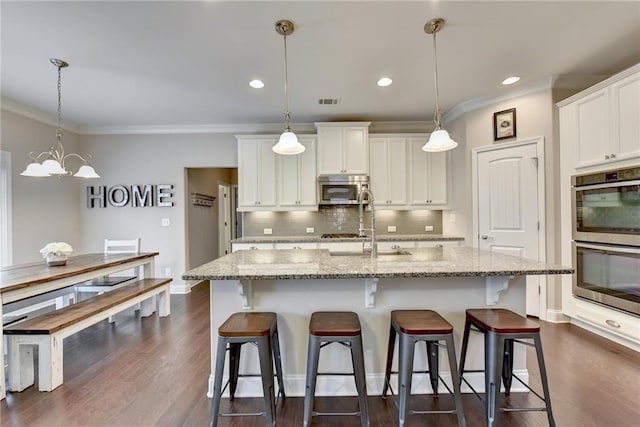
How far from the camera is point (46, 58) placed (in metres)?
2.64

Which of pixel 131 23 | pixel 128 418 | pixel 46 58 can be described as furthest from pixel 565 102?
pixel 46 58

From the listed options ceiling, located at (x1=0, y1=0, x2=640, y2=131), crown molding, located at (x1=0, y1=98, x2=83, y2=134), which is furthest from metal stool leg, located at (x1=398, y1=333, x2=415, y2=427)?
crown molding, located at (x1=0, y1=98, x2=83, y2=134)

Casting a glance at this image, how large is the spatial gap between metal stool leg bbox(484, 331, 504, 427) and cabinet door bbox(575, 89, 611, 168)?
2236 millimetres

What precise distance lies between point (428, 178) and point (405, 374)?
11.3ft

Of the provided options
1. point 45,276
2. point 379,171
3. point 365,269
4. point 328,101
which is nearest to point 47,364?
point 45,276

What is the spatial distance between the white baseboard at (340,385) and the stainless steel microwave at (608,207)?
1641 mm

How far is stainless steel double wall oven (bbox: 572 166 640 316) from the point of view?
7.97 feet

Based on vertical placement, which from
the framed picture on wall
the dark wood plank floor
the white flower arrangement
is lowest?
the dark wood plank floor

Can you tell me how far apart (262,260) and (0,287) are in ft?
5.66

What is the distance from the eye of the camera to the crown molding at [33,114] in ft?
12.0

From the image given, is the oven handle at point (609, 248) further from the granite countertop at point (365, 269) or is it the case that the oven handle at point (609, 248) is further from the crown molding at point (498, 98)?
the crown molding at point (498, 98)

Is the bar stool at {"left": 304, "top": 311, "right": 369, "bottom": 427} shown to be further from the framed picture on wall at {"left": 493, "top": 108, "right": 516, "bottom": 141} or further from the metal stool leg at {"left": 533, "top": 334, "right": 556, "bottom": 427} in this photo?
the framed picture on wall at {"left": 493, "top": 108, "right": 516, "bottom": 141}

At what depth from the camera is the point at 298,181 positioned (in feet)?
14.6

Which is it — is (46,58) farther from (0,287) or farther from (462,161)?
(462,161)
